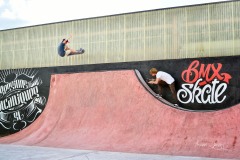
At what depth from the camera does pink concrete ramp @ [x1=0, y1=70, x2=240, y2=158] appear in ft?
31.6

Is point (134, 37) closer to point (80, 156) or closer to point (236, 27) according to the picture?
point (236, 27)

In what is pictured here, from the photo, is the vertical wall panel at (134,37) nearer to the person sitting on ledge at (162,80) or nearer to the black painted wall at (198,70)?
the black painted wall at (198,70)

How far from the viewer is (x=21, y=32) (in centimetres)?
1520

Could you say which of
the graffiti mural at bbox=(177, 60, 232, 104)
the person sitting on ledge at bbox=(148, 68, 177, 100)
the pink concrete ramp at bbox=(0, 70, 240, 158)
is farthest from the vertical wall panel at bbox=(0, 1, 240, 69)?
the pink concrete ramp at bbox=(0, 70, 240, 158)

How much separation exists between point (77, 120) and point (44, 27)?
4.44m

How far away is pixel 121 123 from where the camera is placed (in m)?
11.2

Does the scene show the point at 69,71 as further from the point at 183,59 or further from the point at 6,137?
the point at 183,59

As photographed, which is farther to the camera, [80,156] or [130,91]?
[130,91]

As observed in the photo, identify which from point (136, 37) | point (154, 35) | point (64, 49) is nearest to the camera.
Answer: point (154, 35)

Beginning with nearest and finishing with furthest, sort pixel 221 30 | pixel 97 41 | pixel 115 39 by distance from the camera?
1. pixel 221 30
2. pixel 115 39
3. pixel 97 41

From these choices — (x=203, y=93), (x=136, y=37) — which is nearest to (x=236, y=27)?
(x=203, y=93)

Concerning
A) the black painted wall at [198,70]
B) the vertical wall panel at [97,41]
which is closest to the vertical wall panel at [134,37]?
the black painted wall at [198,70]

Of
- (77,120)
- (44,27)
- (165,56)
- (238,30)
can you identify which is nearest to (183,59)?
(165,56)

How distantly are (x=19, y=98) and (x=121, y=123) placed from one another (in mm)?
5365
